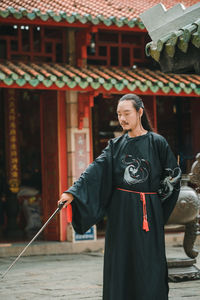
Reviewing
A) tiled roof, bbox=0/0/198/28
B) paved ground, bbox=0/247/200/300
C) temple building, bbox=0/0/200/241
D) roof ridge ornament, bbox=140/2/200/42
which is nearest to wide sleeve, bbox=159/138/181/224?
roof ridge ornament, bbox=140/2/200/42

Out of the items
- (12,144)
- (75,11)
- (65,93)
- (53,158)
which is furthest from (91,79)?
(12,144)

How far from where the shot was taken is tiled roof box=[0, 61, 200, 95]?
373 inches

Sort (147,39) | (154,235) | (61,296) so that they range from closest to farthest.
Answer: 1. (154,235)
2. (61,296)
3. (147,39)

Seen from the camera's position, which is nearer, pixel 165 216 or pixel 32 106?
pixel 165 216

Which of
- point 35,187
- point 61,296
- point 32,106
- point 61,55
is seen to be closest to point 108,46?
point 61,55

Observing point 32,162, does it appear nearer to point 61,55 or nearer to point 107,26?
point 61,55

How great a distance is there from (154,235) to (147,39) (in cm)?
741

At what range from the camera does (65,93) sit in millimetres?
10961

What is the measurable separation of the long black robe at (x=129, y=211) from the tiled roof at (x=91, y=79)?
4.51 meters

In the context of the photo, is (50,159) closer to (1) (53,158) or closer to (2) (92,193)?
(1) (53,158)

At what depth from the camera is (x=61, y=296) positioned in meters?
6.74

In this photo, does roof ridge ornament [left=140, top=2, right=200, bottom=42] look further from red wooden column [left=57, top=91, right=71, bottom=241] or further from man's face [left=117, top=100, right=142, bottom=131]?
red wooden column [left=57, top=91, right=71, bottom=241]

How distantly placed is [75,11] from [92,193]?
6072 millimetres

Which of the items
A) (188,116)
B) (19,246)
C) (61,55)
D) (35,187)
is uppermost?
(61,55)
